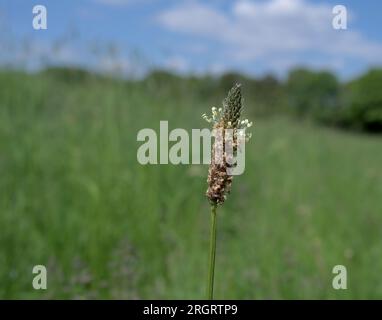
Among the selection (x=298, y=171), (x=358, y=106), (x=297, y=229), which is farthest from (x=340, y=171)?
(x=358, y=106)

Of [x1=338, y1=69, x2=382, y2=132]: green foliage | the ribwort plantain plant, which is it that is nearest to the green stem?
the ribwort plantain plant

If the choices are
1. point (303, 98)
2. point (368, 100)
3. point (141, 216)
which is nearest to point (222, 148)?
point (141, 216)

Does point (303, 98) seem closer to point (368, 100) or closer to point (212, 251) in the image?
point (212, 251)

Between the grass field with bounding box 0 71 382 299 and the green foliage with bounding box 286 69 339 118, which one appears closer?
the grass field with bounding box 0 71 382 299

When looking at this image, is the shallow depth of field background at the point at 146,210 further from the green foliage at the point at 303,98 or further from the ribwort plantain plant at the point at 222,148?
the green foliage at the point at 303,98

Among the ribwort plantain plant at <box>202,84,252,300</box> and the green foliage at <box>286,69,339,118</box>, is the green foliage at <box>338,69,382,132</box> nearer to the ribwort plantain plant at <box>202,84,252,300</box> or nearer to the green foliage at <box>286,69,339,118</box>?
the green foliage at <box>286,69,339,118</box>

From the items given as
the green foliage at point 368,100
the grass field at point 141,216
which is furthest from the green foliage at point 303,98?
the green foliage at point 368,100

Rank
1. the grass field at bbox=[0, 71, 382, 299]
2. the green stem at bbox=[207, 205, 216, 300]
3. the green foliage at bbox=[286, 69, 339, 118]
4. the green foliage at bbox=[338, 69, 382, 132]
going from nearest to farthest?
1. the green stem at bbox=[207, 205, 216, 300]
2. the grass field at bbox=[0, 71, 382, 299]
3. the green foliage at bbox=[286, 69, 339, 118]
4. the green foliage at bbox=[338, 69, 382, 132]

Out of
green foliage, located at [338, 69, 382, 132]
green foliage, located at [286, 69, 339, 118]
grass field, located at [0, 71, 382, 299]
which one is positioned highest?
green foliage, located at [338, 69, 382, 132]
